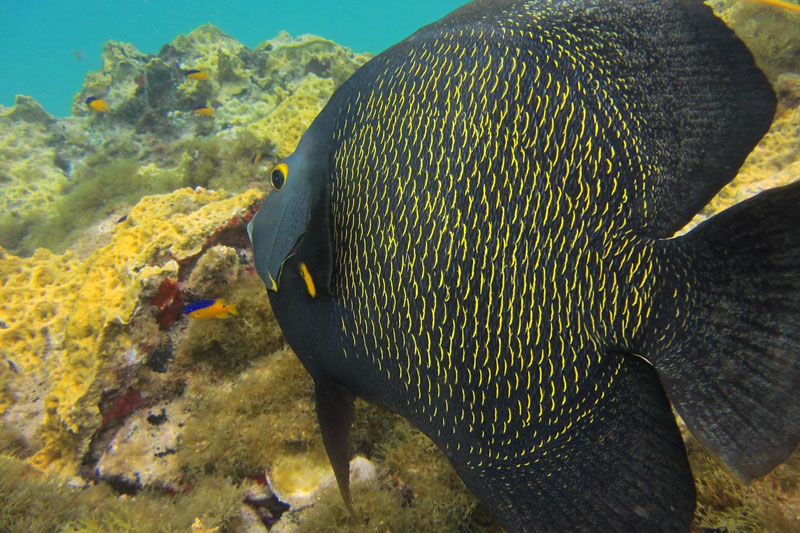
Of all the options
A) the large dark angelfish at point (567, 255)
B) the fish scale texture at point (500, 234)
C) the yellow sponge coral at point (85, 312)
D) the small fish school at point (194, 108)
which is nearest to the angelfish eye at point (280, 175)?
the large dark angelfish at point (567, 255)

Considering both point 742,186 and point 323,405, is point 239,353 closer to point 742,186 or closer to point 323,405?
point 323,405

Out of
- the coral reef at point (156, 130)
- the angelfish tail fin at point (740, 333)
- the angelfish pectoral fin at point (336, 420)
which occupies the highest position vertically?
the coral reef at point (156, 130)

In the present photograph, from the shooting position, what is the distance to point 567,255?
985 millimetres

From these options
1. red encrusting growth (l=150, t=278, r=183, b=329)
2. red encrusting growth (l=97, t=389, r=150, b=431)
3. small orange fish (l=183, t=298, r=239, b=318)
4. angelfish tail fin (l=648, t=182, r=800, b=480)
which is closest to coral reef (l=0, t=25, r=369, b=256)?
red encrusting growth (l=150, t=278, r=183, b=329)

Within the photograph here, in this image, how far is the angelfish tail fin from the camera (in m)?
0.87

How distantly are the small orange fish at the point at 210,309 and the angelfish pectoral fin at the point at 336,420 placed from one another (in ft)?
5.38

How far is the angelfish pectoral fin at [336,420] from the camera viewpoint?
4.55 feet

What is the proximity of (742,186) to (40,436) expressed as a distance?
5243 millimetres

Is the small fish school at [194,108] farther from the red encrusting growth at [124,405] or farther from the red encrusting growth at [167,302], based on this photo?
the red encrusting growth at [124,405]

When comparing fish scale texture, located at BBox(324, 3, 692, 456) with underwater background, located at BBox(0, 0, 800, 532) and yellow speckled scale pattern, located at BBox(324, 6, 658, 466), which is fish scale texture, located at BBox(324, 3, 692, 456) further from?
underwater background, located at BBox(0, 0, 800, 532)

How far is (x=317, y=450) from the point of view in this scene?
2.49 meters

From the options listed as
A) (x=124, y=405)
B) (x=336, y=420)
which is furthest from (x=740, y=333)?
(x=124, y=405)

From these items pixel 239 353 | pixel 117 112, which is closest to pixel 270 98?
pixel 117 112

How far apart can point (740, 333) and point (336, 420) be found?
113 centimetres
